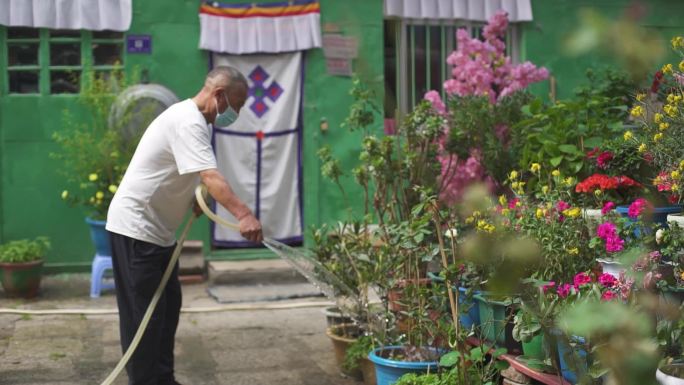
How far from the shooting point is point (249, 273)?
9133 millimetres

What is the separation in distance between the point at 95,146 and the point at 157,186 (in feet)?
13.1

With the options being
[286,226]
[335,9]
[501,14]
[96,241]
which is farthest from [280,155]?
[501,14]

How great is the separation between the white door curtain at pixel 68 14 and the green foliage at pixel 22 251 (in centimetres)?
223

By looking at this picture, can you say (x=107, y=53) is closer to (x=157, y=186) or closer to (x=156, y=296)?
(x=157, y=186)

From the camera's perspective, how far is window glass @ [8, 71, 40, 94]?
8836 mm

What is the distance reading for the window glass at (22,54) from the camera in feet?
28.9

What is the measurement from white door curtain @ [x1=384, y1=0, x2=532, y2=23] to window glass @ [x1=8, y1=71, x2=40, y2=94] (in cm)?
389

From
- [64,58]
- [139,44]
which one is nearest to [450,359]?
[139,44]

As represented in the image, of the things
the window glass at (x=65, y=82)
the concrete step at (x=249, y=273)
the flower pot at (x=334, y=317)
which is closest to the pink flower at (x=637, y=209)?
the flower pot at (x=334, y=317)

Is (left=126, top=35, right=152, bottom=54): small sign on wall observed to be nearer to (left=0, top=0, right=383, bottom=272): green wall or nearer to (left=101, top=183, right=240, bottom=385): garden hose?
(left=0, top=0, right=383, bottom=272): green wall

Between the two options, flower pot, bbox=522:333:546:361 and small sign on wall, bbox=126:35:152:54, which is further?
small sign on wall, bbox=126:35:152:54

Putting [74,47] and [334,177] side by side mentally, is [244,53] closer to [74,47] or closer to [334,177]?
[74,47]

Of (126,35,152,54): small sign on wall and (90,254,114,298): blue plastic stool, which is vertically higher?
(126,35,152,54): small sign on wall

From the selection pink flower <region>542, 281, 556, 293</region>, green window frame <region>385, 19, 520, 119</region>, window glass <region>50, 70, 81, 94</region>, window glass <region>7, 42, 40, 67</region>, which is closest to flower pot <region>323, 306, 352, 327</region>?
pink flower <region>542, 281, 556, 293</region>
